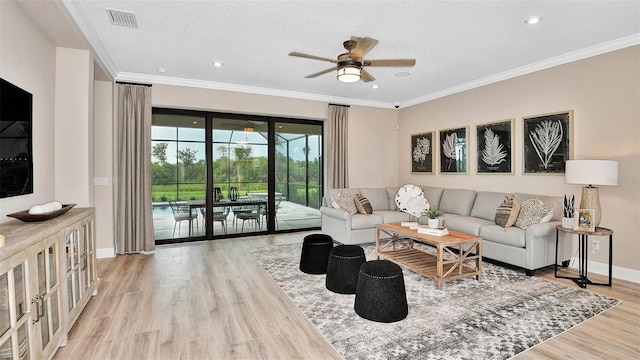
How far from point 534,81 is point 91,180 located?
599 centimetres

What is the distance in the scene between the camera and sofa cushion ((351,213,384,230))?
17.0ft

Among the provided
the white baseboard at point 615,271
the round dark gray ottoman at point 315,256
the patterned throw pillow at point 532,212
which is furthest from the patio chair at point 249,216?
the white baseboard at point 615,271

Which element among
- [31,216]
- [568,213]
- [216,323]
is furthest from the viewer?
[568,213]

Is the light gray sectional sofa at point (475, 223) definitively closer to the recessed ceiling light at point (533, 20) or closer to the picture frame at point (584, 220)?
the picture frame at point (584, 220)

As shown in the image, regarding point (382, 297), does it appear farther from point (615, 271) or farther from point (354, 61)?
point (615, 271)

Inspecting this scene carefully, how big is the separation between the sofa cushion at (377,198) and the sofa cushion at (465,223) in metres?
1.31

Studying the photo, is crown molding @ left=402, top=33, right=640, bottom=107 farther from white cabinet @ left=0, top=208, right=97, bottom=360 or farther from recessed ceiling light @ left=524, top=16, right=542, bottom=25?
white cabinet @ left=0, top=208, right=97, bottom=360

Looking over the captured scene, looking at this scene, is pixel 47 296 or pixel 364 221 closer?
pixel 47 296

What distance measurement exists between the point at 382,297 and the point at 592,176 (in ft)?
9.13

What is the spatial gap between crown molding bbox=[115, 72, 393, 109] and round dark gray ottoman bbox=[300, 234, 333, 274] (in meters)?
3.15

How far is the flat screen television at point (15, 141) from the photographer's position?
7.55 feet

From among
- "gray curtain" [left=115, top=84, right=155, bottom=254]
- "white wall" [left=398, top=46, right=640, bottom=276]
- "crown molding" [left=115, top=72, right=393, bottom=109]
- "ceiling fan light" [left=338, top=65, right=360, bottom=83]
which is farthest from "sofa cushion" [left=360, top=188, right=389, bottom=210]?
"gray curtain" [left=115, top=84, right=155, bottom=254]

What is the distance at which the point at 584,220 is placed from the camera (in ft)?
11.9

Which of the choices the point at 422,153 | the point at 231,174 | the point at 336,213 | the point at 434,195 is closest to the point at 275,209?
the point at 231,174
